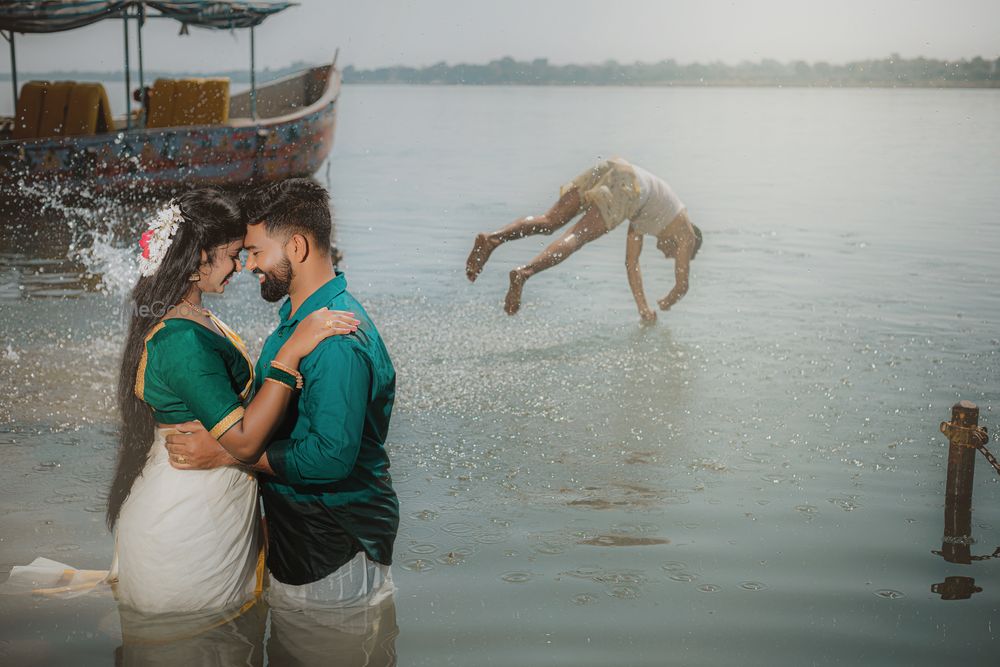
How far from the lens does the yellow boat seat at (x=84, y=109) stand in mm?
19078

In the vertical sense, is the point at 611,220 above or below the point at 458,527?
above

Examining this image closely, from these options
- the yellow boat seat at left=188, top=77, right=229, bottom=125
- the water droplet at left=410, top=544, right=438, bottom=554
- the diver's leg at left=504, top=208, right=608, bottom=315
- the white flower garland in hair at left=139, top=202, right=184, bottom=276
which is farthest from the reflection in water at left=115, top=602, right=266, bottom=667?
the yellow boat seat at left=188, top=77, right=229, bottom=125

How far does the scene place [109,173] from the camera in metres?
18.8

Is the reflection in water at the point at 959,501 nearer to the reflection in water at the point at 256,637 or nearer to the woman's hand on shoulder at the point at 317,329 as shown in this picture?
the reflection in water at the point at 256,637

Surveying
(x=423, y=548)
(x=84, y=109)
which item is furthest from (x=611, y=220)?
(x=84, y=109)

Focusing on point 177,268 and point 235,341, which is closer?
point 177,268

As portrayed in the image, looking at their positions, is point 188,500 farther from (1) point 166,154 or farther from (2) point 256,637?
(1) point 166,154

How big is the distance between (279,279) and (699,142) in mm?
65804

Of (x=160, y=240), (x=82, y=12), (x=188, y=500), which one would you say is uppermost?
(x=82, y=12)

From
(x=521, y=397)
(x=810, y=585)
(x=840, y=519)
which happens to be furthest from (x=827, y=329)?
(x=810, y=585)

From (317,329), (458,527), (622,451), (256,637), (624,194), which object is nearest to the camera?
(317,329)

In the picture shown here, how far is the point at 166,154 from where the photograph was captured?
19.5 m

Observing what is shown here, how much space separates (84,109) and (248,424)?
1751 centimetres

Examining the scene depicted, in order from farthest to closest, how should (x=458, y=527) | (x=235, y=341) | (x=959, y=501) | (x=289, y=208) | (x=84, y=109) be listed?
(x=84, y=109), (x=458, y=527), (x=959, y=501), (x=235, y=341), (x=289, y=208)
